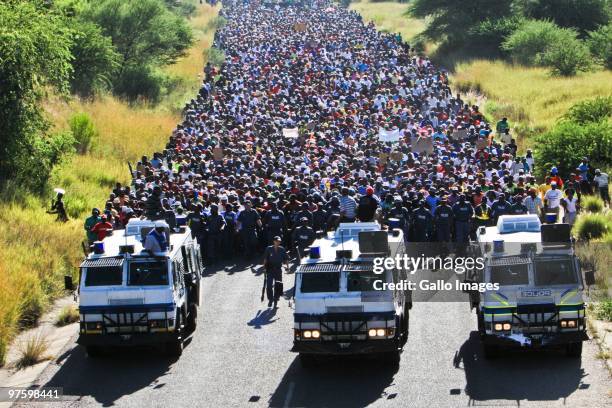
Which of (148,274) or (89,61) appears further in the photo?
(89,61)

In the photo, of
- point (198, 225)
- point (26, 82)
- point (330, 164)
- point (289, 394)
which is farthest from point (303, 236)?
point (26, 82)

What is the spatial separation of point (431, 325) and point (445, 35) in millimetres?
58982

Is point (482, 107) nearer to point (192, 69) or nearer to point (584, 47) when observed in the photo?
point (584, 47)

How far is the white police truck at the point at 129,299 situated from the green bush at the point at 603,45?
4867 centimetres

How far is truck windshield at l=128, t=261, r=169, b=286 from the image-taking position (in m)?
21.1

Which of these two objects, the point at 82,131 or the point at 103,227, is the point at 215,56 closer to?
the point at 82,131

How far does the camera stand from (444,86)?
54438mm

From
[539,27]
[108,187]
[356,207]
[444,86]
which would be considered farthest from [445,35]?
[356,207]

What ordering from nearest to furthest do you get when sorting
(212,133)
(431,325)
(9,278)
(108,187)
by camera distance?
(431,325), (9,278), (108,187), (212,133)

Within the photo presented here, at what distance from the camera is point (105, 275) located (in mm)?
21109

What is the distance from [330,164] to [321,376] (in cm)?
1908

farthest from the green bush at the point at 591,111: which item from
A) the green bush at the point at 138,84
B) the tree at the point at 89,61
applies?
the green bush at the point at 138,84

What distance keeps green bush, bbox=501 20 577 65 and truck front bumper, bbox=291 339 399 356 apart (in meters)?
48.0

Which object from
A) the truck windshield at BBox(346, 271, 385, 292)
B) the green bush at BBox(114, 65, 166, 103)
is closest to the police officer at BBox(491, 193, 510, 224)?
the truck windshield at BBox(346, 271, 385, 292)
